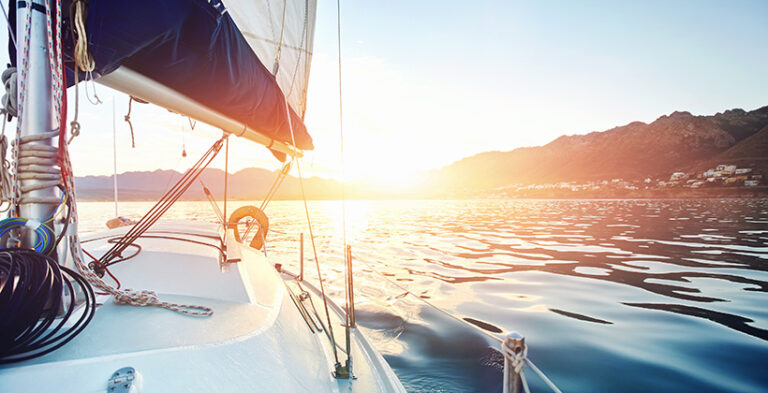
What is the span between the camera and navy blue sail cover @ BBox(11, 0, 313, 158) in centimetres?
155

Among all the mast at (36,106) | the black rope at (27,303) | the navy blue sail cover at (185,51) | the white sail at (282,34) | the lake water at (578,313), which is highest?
the white sail at (282,34)

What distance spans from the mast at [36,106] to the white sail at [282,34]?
2.00 m

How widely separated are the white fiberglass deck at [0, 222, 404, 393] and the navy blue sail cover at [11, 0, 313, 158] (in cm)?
133

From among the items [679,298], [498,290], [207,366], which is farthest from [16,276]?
[679,298]

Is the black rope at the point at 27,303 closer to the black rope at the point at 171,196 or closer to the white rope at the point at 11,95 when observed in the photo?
the white rope at the point at 11,95

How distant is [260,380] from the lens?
150 cm

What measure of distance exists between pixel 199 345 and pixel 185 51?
5.59ft

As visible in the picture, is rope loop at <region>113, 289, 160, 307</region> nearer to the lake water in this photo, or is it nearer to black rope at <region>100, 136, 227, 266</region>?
black rope at <region>100, 136, 227, 266</region>

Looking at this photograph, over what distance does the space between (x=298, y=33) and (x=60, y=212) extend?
3124 millimetres

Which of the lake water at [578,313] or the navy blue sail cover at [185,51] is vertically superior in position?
the navy blue sail cover at [185,51]

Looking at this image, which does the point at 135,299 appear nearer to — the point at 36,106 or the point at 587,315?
the point at 36,106

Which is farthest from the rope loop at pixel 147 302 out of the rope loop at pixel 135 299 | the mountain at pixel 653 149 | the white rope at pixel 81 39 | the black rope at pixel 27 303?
the mountain at pixel 653 149

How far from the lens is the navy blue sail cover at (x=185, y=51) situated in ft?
5.08

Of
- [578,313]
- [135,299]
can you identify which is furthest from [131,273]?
[578,313]
